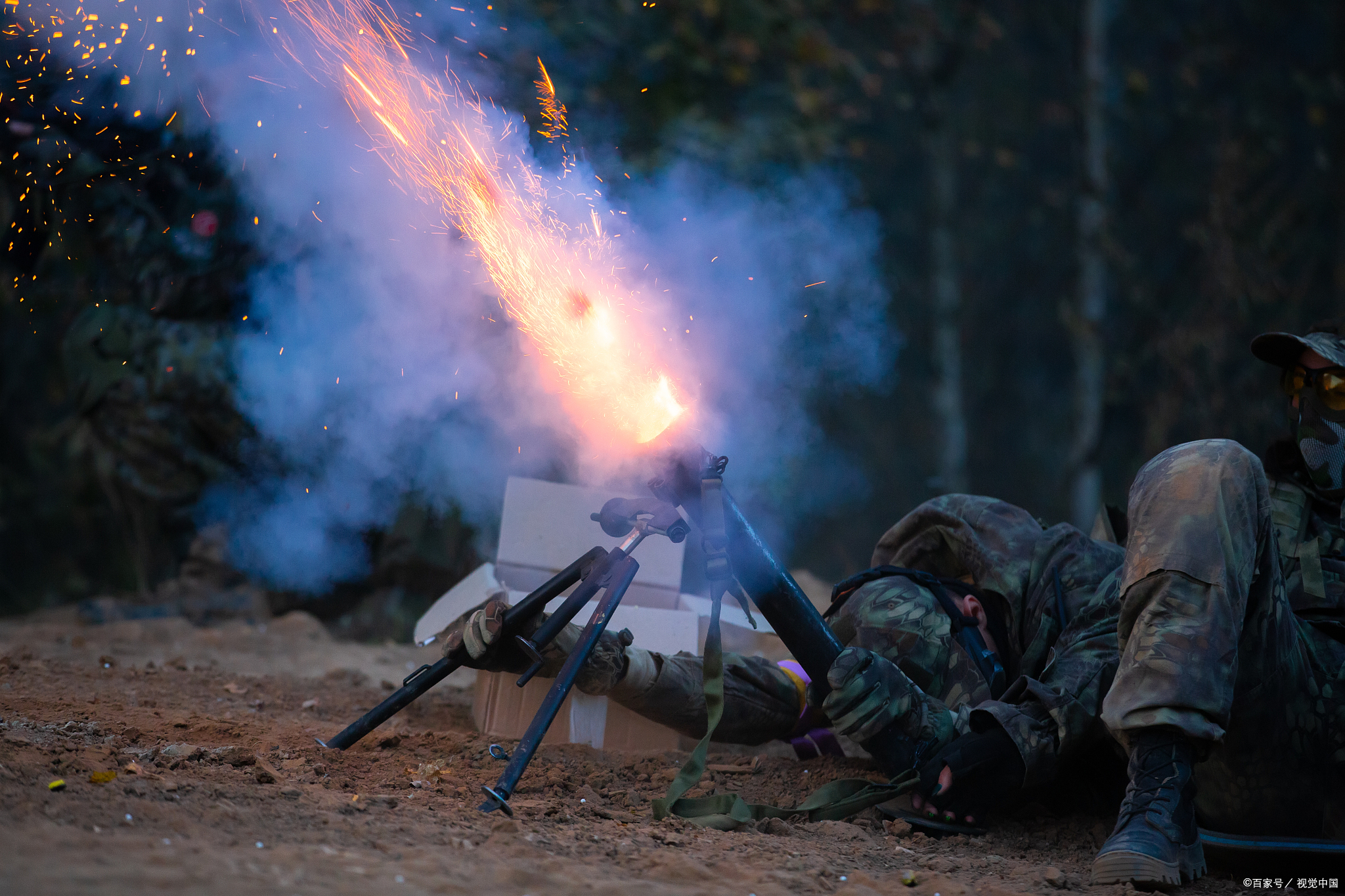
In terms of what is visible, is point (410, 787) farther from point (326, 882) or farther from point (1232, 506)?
point (1232, 506)

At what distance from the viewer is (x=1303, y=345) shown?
2584 mm

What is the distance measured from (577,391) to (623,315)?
12.5 inches

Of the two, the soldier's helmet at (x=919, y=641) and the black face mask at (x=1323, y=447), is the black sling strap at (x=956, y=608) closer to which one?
the soldier's helmet at (x=919, y=641)

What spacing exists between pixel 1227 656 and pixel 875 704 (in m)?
0.80

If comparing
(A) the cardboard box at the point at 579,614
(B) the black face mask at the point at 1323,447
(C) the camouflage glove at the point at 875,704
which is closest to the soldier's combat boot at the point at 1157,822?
(C) the camouflage glove at the point at 875,704

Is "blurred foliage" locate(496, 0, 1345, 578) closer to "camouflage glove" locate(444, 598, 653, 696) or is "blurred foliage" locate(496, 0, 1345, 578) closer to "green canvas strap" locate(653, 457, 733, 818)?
"camouflage glove" locate(444, 598, 653, 696)

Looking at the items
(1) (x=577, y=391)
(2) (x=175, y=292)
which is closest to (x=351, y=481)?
Answer: (2) (x=175, y=292)

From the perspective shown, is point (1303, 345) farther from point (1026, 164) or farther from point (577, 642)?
point (1026, 164)

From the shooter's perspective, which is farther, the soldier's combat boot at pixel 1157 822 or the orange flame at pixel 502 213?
the orange flame at pixel 502 213

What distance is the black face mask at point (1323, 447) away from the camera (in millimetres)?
2500

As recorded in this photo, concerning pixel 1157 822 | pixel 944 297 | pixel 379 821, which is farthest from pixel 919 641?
pixel 944 297

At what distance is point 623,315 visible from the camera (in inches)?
127

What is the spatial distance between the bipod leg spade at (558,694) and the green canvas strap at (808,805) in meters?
0.33

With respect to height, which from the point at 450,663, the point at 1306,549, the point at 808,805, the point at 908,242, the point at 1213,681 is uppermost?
the point at 908,242
